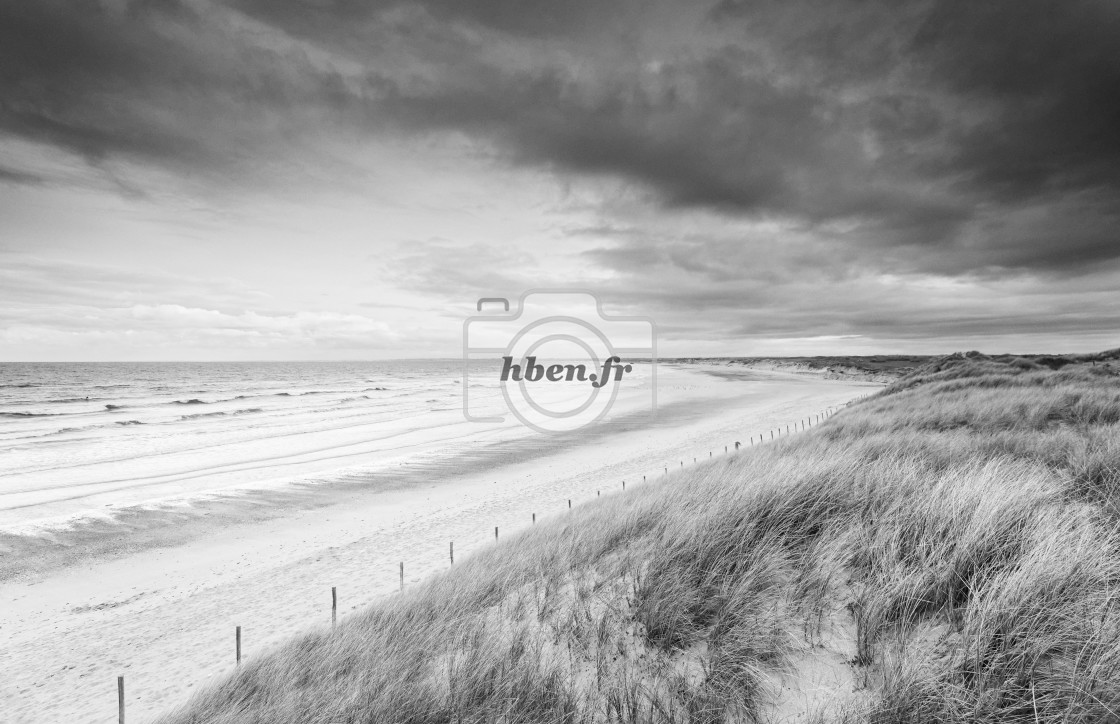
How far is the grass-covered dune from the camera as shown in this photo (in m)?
3.32

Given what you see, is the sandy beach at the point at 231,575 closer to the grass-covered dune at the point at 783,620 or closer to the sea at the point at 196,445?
the sea at the point at 196,445

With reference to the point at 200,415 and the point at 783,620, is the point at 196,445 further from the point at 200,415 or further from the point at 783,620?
the point at 783,620

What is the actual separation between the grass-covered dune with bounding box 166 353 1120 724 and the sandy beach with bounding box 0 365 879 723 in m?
3.98

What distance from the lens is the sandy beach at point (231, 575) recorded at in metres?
8.96

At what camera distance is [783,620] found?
14.0 ft

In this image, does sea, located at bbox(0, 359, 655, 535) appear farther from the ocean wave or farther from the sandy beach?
the sandy beach

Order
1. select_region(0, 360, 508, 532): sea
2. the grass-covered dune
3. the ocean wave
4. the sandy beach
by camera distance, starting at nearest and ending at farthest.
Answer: the grass-covered dune → the sandy beach → select_region(0, 360, 508, 532): sea → the ocean wave

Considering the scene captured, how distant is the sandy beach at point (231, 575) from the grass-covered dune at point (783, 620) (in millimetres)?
3977

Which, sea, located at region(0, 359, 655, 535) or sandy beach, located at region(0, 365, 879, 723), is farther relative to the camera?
sea, located at region(0, 359, 655, 535)

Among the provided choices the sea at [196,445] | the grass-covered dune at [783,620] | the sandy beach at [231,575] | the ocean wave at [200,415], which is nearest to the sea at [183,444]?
the sea at [196,445]

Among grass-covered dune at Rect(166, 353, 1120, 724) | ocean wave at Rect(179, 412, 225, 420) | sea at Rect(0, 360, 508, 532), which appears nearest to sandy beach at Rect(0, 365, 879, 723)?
grass-covered dune at Rect(166, 353, 1120, 724)

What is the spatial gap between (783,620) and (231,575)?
1440cm

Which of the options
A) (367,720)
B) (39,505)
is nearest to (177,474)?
(39,505)

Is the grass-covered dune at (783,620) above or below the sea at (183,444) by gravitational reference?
above
